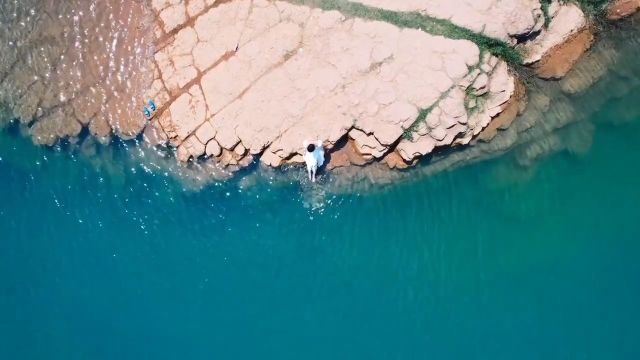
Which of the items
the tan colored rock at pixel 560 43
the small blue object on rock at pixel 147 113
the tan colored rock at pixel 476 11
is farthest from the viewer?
the small blue object on rock at pixel 147 113

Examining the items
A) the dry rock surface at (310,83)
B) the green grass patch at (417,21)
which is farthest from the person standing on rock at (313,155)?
the green grass patch at (417,21)

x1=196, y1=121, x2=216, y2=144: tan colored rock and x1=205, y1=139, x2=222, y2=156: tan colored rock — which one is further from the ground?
x1=196, y1=121, x2=216, y2=144: tan colored rock

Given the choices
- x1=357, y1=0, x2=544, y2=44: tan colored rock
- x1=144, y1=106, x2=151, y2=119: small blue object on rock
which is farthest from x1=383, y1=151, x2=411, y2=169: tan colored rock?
x1=144, y1=106, x2=151, y2=119: small blue object on rock

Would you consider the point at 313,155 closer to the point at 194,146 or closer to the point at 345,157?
the point at 345,157

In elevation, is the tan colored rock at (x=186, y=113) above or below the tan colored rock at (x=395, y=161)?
above

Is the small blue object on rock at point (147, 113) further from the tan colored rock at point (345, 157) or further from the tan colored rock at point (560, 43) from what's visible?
the tan colored rock at point (560, 43)

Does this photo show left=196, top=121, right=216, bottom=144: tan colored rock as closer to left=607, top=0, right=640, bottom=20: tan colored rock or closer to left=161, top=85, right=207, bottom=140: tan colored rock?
left=161, top=85, right=207, bottom=140: tan colored rock

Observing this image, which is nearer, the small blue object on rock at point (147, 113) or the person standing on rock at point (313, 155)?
the person standing on rock at point (313, 155)
